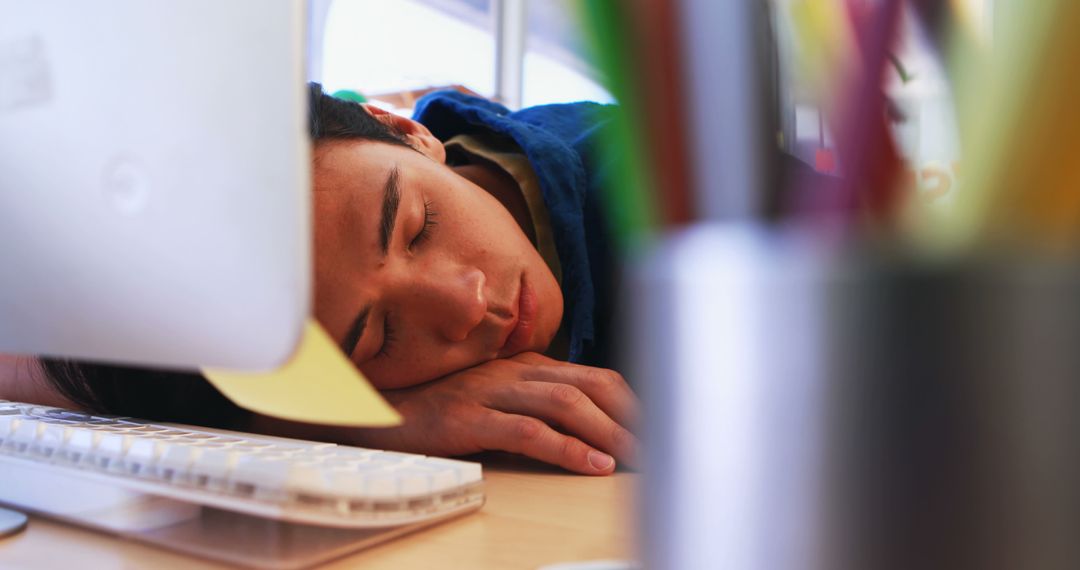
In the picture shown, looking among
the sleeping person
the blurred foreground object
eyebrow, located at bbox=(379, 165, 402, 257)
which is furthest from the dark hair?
the blurred foreground object

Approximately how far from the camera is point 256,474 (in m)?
0.23

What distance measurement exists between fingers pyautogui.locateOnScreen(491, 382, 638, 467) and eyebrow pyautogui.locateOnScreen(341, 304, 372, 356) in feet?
0.31

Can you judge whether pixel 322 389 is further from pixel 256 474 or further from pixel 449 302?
pixel 449 302

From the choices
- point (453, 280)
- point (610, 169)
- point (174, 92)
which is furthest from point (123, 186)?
point (453, 280)

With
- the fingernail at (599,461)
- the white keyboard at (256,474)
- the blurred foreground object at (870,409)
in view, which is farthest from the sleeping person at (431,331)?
the blurred foreground object at (870,409)

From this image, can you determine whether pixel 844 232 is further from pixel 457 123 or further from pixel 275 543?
pixel 457 123

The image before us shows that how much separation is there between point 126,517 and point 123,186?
11cm

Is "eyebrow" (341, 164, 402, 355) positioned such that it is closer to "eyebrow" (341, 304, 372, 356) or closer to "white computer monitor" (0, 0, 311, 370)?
"eyebrow" (341, 304, 372, 356)

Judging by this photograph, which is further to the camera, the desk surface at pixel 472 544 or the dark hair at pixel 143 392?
the dark hair at pixel 143 392

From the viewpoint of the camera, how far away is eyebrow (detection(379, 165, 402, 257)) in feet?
1.58

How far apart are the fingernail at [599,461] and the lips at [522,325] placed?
0.76 feet

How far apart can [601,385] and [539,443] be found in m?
0.07

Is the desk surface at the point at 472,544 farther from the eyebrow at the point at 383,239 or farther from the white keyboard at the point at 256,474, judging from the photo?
the eyebrow at the point at 383,239

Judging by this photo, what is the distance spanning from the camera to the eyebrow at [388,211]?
19.0 inches
